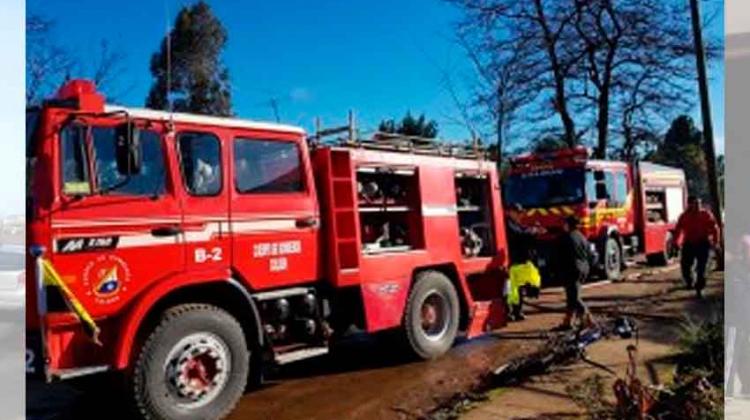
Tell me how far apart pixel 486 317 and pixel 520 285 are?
856 millimetres

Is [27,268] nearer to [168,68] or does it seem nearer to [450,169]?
[168,68]

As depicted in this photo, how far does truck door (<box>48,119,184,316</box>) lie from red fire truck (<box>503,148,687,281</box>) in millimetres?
2330

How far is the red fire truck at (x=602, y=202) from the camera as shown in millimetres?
5051

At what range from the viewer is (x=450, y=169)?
5.34 metres

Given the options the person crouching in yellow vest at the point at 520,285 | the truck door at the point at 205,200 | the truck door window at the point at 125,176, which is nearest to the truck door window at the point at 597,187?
the person crouching in yellow vest at the point at 520,285

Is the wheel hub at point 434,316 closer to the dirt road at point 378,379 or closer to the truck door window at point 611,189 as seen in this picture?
the dirt road at point 378,379

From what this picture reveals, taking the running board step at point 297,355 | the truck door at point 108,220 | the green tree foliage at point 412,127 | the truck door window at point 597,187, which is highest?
the green tree foliage at point 412,127

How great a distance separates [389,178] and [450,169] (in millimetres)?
572

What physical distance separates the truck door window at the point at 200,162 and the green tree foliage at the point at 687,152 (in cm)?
237

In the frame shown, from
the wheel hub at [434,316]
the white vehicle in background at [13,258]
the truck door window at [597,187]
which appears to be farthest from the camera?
the truck door window at [597,187]

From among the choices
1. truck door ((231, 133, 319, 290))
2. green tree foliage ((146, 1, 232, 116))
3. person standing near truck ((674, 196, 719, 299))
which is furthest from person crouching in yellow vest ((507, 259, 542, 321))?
green tree foliage ((146, 1, 232, 116))

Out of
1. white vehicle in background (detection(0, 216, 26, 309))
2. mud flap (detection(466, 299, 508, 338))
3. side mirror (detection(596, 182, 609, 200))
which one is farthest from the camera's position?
side mirror (detection(596, 182, 609, 200))

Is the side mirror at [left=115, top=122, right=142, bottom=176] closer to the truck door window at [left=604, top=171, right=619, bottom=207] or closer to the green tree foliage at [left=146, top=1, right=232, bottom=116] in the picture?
the green tree foliage at [left=146, top=1, right=232, bottom=116]

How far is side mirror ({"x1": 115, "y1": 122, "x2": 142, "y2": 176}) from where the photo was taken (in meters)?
3.51
